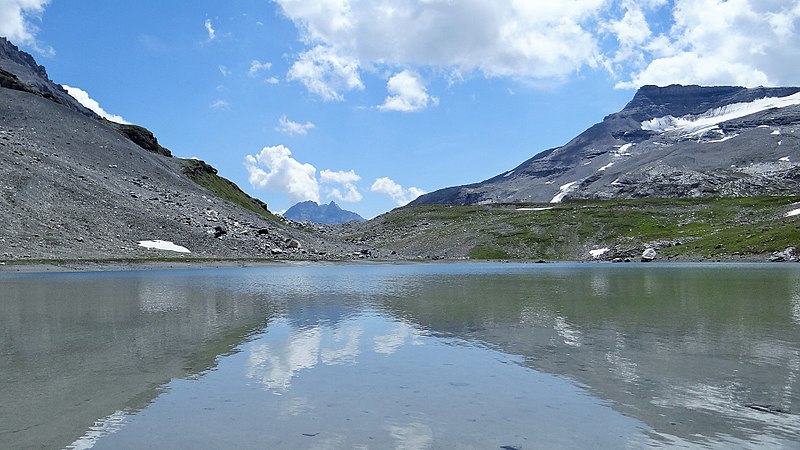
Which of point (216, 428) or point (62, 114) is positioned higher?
point (62, 114)

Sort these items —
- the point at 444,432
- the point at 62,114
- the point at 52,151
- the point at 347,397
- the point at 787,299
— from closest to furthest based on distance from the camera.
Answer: the point at 444,432 → the point at 347,397 → the point at 787,299 → the point at 52,151 → the point at 62,114

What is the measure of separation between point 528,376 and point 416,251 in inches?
6237

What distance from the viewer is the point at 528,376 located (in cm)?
2011

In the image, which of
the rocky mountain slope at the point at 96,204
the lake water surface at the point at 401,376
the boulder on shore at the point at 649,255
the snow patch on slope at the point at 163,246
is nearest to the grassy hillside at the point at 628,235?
the boulder on shore at the point at 649,255

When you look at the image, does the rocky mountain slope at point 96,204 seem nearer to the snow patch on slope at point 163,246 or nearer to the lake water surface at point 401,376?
the snow patch on slope at point 163,246

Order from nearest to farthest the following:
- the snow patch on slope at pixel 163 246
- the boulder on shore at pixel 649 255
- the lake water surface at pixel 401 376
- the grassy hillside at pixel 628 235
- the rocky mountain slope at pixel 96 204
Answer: the lake water surface at pixel 401 376
the rocky mountain slope at pixel 96 204
the snow patch on slope at pixel 163 246
the grassy hillside at pixel 628 235
the boulder on shore at pixel 649 255

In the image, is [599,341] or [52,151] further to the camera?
[52,151]

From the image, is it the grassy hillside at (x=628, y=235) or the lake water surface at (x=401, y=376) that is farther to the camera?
the grassy hillside at (x=628, y=235)

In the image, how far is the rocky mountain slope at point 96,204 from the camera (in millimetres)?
96375

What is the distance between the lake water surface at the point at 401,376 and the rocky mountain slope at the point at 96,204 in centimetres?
6455

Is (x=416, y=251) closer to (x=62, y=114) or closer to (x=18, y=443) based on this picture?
(x=62, y=114)

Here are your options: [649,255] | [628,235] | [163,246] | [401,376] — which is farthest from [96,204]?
[628,235]

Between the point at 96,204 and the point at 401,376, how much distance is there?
10955 centimetres

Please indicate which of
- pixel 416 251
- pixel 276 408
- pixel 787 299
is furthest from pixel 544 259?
pixel 276 408
